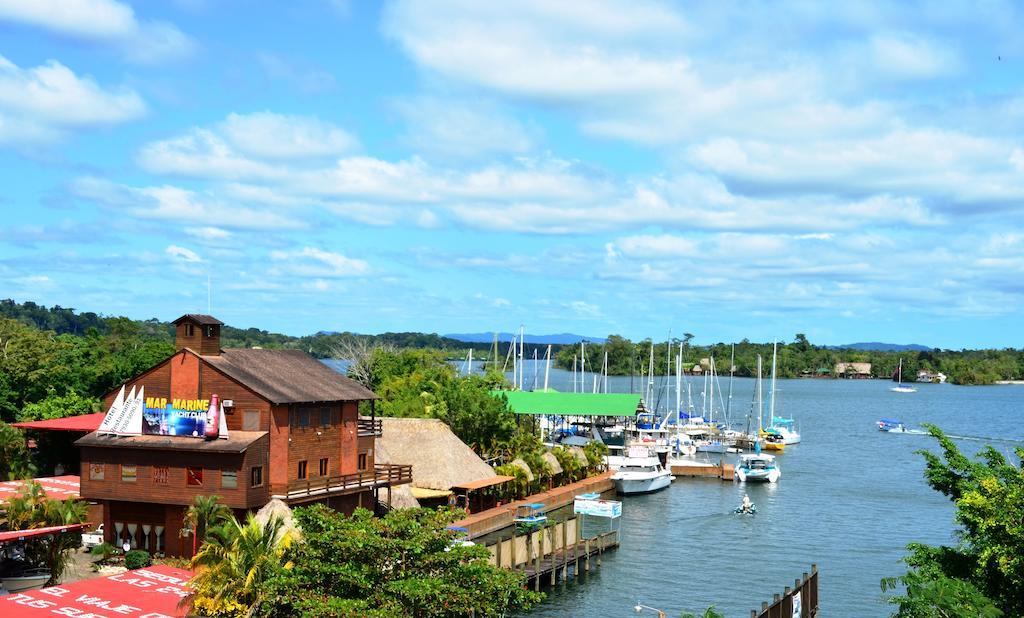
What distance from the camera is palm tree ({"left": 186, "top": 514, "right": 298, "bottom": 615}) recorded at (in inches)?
1474

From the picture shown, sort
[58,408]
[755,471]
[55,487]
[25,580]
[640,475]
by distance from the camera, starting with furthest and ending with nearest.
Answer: [755,471], [640,475], [58,408], [55,487], [25,580]

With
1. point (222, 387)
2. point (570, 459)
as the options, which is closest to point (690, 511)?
point (570, 459)

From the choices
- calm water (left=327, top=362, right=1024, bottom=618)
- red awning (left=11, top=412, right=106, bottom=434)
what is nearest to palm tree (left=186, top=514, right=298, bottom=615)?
calm water (left=327, top=362, right=1024, bottom=618)

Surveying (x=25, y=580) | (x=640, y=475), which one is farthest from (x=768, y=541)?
(x=25, y=580)

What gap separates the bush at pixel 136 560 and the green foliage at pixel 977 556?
35.3 m

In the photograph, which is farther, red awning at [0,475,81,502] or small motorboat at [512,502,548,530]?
small motorboat at [512,502,548,530]

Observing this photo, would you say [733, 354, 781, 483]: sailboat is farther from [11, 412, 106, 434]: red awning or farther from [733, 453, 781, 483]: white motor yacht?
[11, 412, 106, 434]: red awning

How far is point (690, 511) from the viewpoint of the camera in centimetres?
9025

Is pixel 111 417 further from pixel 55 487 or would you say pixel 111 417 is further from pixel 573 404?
pixel 573 404

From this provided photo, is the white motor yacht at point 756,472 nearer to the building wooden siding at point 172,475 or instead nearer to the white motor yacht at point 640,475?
the white motor yacht at point 640,475

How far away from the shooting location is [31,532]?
42.7 metres

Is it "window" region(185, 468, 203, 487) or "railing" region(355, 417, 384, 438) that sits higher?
"railing" region(355, 417, 384, 438)

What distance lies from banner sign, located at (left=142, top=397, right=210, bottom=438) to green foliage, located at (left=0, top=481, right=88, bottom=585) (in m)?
8.54

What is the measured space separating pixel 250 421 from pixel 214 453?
2.69 meters
